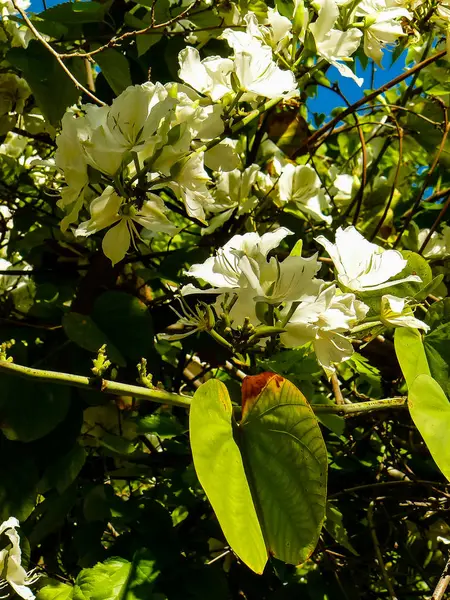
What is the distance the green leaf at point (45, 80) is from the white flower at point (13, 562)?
0.55m

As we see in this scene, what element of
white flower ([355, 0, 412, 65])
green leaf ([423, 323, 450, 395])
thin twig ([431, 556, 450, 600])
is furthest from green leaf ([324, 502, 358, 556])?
white flower ([355, 0, 412, 65])

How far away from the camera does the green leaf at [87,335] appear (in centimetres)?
93

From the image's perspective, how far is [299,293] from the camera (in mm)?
644

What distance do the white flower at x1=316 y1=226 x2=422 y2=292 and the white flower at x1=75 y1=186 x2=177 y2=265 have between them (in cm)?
17

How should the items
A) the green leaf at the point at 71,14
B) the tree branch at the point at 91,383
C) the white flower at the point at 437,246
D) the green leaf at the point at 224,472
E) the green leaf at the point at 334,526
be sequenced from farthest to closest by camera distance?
the white flower at the point at 437,246 < the green leaf at the point at 71,14 < the green leaf at the point at 334,526 < the tree branch at the point at 91,383 < the green leaf at the point at 224,472

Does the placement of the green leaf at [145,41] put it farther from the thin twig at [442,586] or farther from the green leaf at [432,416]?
the thin twig at [442,586]

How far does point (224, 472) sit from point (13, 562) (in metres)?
0.43

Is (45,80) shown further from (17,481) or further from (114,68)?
(17,481)

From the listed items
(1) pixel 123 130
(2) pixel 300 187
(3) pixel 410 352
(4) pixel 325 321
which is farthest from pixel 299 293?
(2) pixel 300 187

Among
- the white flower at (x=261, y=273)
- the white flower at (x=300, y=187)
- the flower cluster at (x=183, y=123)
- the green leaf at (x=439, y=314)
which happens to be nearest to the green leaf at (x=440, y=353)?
the green leaf at (x=439, y=314)

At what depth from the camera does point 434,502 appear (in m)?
1.00

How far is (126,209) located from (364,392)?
2.40 ft

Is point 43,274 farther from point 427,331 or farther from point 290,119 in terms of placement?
point 427,331

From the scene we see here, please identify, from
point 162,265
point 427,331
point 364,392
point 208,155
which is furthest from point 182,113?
point 364,392
